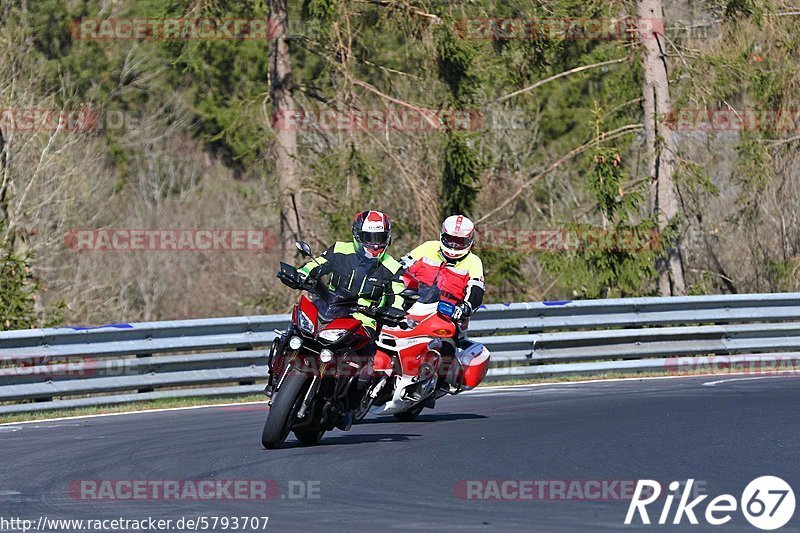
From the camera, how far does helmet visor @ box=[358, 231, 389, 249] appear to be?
34.5 ft

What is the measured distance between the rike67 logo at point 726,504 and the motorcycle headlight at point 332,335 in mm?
2617

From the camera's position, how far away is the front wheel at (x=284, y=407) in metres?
9.84

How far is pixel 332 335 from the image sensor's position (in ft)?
32.6

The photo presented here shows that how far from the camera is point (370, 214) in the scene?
10.6 m

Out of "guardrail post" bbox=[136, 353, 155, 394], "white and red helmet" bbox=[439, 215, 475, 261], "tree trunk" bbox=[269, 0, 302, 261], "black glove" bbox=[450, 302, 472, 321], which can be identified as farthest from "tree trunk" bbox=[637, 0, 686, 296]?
"black glove" bbox=[450, 302, 472, 321]

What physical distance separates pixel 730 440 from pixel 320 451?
10.0 ft

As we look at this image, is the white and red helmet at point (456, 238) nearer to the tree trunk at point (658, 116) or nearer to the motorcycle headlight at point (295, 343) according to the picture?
the motorcycle headlight at point (295, 343)

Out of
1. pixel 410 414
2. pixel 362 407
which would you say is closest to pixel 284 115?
pixel 410 414

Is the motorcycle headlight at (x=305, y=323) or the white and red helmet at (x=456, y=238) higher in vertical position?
the white and red helmet at (x=456, y=238)

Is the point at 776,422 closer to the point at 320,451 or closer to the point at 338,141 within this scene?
the point at 320,451

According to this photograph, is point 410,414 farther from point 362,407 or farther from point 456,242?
point 362,407

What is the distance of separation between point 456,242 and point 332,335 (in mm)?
2406

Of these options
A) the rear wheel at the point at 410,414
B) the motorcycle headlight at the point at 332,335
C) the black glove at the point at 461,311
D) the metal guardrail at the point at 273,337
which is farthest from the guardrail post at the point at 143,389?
the motorcycle headlight at the point at 332,335

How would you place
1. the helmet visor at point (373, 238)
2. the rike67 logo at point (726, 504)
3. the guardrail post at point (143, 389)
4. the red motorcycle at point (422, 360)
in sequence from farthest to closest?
the guardrail post at point (143, 389), the red motorcycle at point (422, 360), the helmet visor at point (373, 238), the rike67 logo at point (726, 504)
